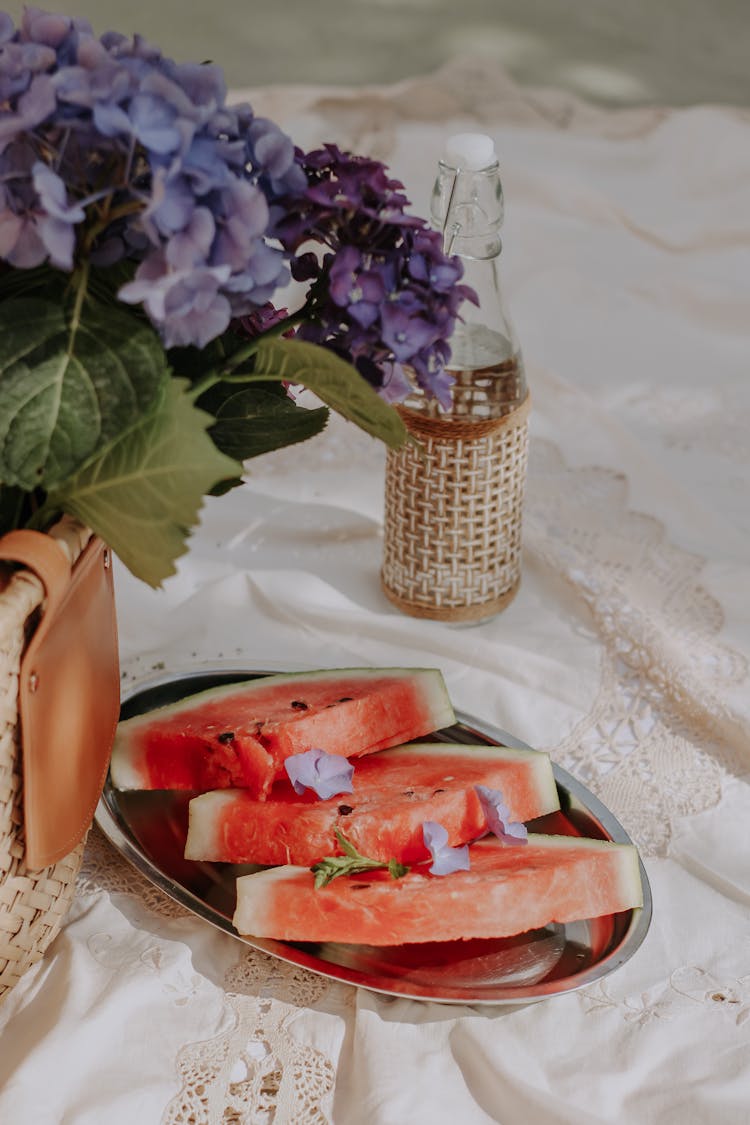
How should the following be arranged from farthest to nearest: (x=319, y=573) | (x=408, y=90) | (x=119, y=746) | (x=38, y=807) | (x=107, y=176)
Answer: (x=408, y=90), (x=319, y=573), (x=119, y=746), (x=38, y=807), (x=107, y=176)

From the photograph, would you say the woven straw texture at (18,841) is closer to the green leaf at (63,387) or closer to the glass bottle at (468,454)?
the green leaf at (63,387)

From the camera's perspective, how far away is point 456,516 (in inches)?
47.6

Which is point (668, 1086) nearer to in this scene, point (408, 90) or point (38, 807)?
point (38, 807)

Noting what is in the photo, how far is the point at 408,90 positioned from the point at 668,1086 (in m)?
1.86

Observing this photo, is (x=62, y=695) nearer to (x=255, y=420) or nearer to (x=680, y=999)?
(x=255, y=420)

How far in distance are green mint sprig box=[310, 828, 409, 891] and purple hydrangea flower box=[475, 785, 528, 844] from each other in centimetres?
8

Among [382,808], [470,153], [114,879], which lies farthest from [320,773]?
[470,153]

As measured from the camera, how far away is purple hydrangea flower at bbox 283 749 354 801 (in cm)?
90

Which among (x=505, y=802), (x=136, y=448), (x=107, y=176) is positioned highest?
(x=107, y=176)

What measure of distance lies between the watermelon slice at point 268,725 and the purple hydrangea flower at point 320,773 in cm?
2

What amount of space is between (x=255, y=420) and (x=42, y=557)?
0.21 meters

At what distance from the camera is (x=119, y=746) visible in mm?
985

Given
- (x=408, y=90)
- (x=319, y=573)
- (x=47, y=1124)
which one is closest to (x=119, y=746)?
(x=47, y=1124)

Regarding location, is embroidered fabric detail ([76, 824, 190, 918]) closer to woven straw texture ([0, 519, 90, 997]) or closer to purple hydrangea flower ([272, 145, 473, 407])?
woven straw texture ([0, 519, 90, 997])
